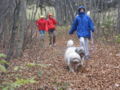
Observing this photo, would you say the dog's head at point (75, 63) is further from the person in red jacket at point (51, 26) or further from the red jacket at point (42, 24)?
the person in red jacket at point (51, 26)

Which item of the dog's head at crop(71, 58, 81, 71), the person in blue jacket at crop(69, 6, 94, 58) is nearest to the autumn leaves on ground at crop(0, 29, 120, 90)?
the dog's head at crop(71, 58, 81, 71)

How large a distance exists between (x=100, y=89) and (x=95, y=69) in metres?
2.58

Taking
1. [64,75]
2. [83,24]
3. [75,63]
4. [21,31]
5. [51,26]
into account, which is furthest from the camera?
[51,26]

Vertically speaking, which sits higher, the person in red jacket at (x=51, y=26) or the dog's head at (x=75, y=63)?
the person in red jacket at (x=51, y=26)

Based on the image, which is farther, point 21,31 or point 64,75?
point 21,31

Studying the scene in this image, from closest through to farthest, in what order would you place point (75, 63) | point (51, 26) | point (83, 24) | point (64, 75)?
point (64, 75)
point (75, 63)
point (83, 24)
point (51, 26)

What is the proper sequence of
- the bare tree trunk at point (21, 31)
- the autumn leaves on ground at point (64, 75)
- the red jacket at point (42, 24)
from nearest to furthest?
the autumn leaves on ground at point (64, 75) → the bare tree trunk at point (21, 31) → the red jacket at point (42, 24)

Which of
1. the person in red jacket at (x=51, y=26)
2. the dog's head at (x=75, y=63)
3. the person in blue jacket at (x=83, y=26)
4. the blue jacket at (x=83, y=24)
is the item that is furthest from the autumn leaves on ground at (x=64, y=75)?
the person in red jacket at (x=51, y=26)

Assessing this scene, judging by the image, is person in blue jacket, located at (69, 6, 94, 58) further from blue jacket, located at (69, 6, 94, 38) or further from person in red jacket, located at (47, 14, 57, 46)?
person in red jacket, located at (47, 14, 57, 46)

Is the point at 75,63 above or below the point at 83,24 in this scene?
below

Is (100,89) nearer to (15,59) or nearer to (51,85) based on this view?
(51,85)

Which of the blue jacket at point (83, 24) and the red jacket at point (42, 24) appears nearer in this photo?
the blue jacket at point (83, 24)

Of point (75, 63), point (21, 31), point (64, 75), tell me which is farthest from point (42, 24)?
point (64, 75)

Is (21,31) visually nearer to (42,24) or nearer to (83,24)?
(83,24)
